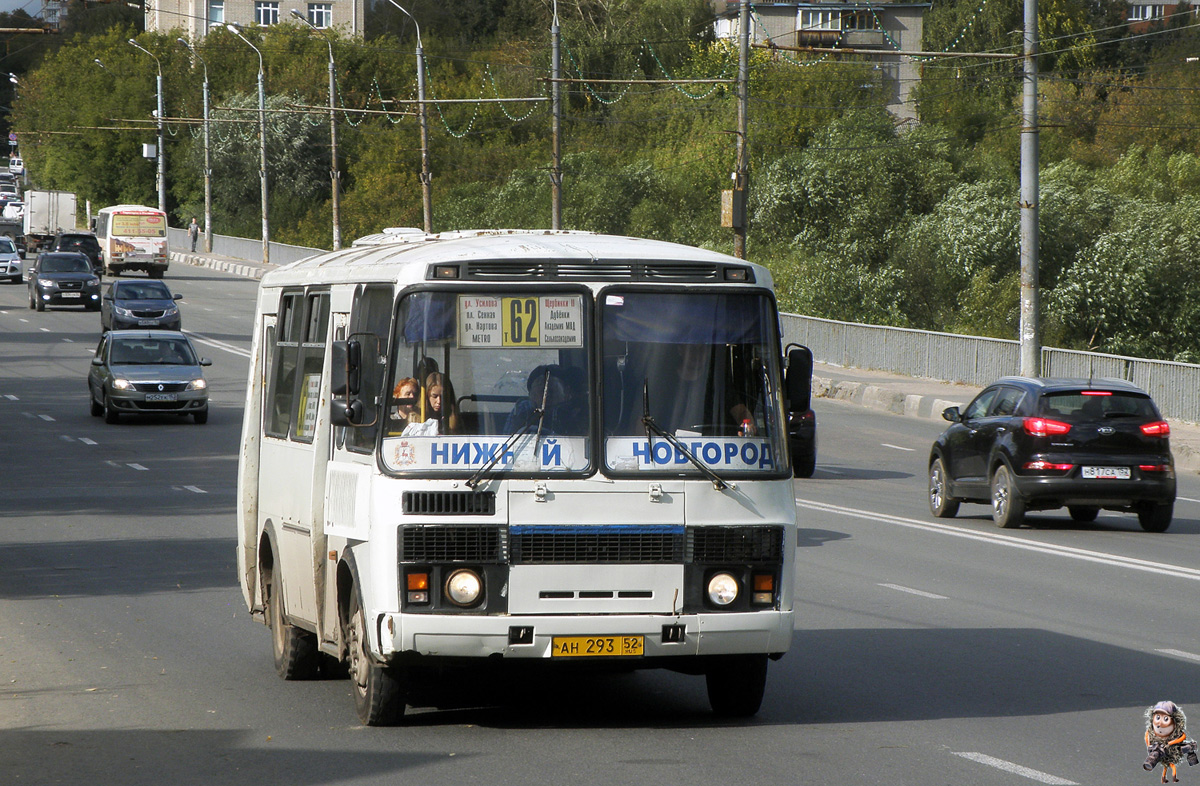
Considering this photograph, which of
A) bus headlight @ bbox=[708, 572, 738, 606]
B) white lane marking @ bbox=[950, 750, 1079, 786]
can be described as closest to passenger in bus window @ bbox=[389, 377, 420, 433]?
bus headlight @ bbox=[708, 572, 738, 606]

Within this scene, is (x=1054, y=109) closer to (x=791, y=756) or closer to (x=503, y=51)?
(x=503, y=51)

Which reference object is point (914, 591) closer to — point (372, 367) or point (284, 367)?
point (284, 367)

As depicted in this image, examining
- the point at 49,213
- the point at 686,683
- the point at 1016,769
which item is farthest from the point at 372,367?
the point at 49,213

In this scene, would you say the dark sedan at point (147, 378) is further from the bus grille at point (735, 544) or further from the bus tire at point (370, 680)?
the bus grille at point (735, 544)

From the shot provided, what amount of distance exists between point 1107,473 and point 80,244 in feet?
175

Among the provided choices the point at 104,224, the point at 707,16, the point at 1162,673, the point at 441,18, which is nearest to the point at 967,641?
the point at 1162,673

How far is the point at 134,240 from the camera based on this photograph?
65562 millimetres

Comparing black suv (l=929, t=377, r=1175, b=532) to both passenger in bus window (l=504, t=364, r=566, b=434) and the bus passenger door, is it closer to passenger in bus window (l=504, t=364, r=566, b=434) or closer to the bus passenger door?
the bus passenger door

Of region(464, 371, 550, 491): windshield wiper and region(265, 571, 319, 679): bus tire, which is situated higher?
region(464, 371, 550, 491): windshield wiper

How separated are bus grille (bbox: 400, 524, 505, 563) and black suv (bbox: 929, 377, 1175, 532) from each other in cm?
1118

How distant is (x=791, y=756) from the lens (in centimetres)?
747

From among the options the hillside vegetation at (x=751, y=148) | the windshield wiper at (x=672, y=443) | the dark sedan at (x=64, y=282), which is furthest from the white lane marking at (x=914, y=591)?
the dark sedan at (x=64, y=282)

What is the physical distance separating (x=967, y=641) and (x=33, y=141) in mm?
116243

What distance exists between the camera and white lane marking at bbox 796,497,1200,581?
1466 centimetres
